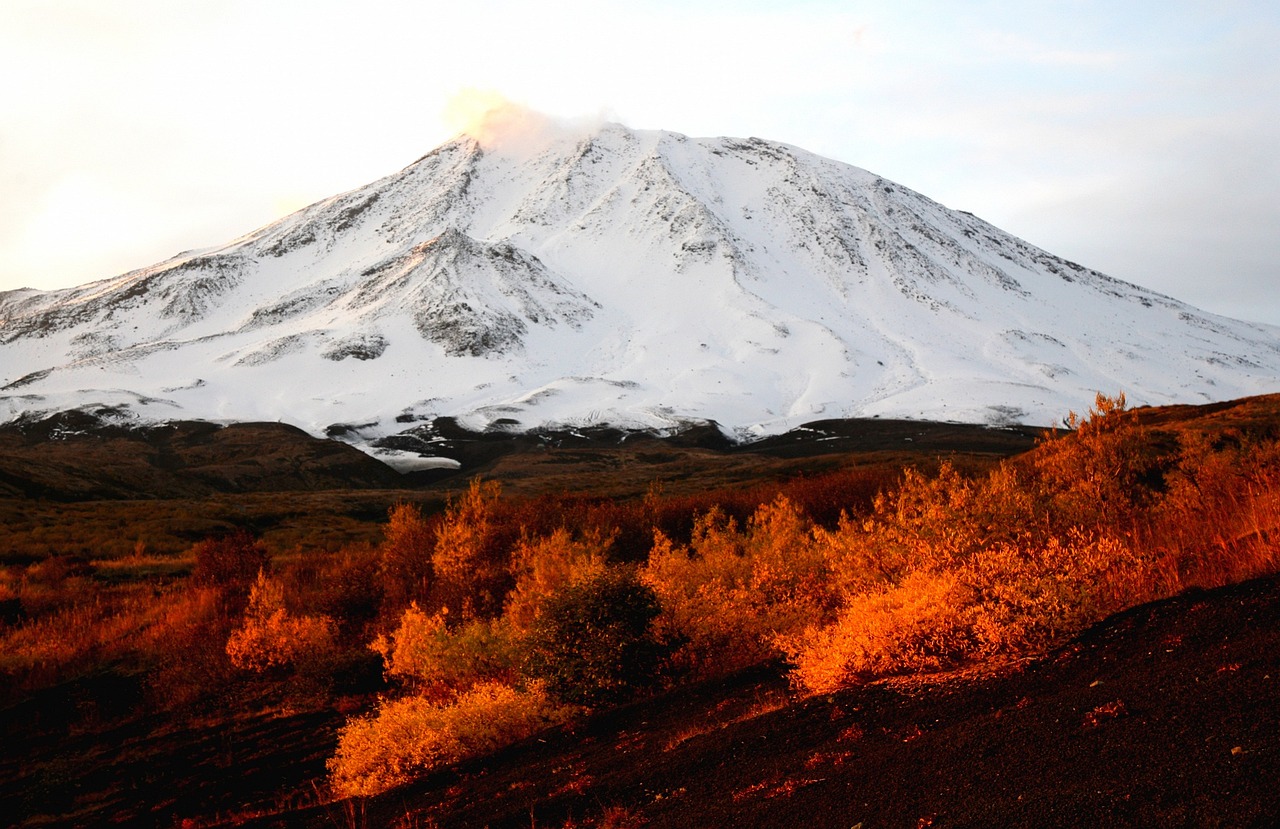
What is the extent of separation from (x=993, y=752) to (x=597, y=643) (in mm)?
6542

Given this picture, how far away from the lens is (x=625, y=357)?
126 meters

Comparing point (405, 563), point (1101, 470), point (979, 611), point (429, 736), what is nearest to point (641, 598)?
point (429, 736)

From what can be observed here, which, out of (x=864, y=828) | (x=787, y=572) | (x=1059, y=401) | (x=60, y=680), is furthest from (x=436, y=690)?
(x=1059, y=401)

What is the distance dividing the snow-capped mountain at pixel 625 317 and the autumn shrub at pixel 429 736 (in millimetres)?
87608

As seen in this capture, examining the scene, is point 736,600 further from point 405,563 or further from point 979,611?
point 405,563

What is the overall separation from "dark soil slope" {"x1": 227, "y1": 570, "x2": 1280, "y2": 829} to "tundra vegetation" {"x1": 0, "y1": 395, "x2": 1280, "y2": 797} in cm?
70

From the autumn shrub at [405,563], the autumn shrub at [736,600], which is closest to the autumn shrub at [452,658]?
the autumn shrub at [736,600]

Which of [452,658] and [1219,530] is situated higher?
[1219,530]

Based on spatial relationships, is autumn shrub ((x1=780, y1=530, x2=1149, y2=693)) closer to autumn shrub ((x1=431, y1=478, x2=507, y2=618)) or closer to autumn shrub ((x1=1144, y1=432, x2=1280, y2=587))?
autumn shrub ((x1=1144, y1=432, x2=1280, y2=587))

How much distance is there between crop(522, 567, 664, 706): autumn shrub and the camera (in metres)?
11.1

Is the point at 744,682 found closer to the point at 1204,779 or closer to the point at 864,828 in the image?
the point at 864,828

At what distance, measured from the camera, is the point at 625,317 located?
13875cm

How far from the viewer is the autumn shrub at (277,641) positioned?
17562 mm

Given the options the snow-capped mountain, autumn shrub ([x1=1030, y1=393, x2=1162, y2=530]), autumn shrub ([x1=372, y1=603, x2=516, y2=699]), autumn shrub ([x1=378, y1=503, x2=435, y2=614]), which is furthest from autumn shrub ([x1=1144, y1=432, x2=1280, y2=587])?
the snow-capped mountain
